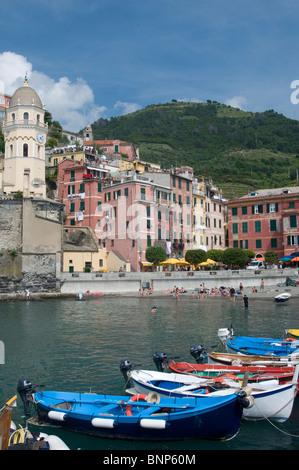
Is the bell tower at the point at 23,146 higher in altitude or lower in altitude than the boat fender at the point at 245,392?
higher

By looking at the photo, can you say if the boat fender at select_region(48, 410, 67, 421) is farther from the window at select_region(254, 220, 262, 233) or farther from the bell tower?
the window at select_region(254, 220, 262, 233)

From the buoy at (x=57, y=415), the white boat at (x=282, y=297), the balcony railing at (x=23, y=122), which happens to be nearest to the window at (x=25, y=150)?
the balcony railing at (x=23, y=122)

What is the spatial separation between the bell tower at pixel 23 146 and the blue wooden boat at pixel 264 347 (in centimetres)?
4765

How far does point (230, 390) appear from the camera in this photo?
42.5 ft

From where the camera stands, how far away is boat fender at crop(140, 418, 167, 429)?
38.0ft

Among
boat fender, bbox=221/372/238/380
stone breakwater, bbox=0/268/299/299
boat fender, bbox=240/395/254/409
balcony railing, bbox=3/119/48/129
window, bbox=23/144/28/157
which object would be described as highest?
balcony railing, bbox=3/119/48/129

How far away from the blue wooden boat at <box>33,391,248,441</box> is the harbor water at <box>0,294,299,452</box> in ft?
0.77

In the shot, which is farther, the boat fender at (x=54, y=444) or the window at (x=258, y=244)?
the window at (x=258, y=244)

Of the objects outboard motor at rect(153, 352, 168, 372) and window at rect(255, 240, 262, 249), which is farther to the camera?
window at rect(255, 240, 262, 249)

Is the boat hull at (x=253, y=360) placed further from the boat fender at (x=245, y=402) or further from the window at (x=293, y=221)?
the window at (x=293, y=221)

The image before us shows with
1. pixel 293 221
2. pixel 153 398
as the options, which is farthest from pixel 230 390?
pixel 293 221

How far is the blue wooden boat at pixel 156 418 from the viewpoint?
11.7 m

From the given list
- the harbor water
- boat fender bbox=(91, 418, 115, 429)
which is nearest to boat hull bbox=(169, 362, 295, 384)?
the harbor water

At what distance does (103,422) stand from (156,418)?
4.76ft
